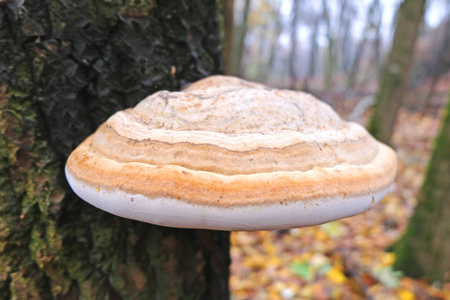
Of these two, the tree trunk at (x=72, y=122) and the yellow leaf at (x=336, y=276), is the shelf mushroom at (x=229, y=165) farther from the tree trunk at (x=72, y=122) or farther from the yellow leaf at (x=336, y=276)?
the yellow leaf at (x=336, y=276)

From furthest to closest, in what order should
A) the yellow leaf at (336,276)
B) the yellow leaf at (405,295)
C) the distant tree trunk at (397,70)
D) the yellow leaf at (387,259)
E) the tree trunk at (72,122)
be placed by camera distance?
1. the distant tree trunk at (397,70)
2. the yellow leaf at (387,259)
3. the yellow leaf at (336,276)
4. the yellow leaf at (405,295)
5. the tree trunk at (72,122)

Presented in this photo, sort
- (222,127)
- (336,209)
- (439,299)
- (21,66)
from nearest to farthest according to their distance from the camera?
(336,209) < (222,127) < (21,66) < (439,299)

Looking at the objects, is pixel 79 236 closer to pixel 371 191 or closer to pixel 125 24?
pixel 125 24

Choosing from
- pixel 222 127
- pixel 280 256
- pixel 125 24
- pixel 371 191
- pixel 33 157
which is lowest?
pixel 280 256

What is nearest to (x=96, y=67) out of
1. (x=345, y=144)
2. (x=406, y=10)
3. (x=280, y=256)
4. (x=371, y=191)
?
(x=345, y=144)

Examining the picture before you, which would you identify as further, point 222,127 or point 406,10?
point 406,10

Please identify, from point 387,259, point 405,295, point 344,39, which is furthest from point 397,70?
point 344,39

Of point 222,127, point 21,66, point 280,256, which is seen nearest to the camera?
point 222,127

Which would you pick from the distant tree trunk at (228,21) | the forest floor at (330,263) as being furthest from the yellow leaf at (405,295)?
the distant tree trunk at (228,21)
